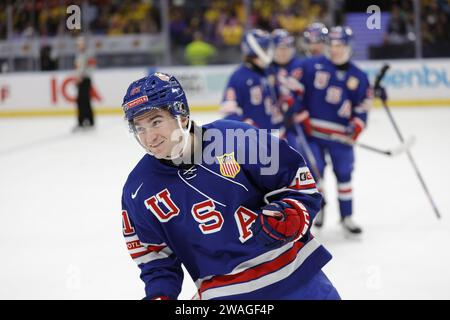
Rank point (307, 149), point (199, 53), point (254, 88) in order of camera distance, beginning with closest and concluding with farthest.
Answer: point (307, 149)
point (254, 88)
point (199, 53)

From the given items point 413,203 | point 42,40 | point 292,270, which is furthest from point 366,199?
point 42,40

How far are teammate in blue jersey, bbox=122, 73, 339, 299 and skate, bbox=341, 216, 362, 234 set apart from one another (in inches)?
102

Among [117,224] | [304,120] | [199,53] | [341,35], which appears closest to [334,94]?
[304,120]

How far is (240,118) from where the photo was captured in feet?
15.3

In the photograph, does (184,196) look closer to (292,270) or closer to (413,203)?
(292,270)

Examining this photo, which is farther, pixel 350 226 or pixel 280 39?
pixel 280 39

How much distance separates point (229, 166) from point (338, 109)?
2788 mm

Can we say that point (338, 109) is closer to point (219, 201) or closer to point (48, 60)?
point (219, 201)

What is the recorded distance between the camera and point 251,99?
4746mm

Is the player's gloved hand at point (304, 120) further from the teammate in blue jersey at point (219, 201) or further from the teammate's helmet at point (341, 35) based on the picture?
the teammate in blue jersey at point (219, 201)

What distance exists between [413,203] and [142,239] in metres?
3.71

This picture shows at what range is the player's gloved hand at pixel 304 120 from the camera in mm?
4609

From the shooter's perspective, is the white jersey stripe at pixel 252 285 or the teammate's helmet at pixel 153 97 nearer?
the teammate's helmet at pixel 153 97

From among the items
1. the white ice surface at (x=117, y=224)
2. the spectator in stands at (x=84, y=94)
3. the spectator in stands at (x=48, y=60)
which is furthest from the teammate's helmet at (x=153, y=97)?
the spectator in stands at (x=48, y=60)
